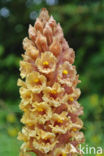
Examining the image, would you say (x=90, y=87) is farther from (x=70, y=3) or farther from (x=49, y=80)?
(x=49, y=80)

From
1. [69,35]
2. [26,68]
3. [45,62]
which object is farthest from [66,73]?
[69,35]

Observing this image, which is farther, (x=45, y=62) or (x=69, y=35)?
(x=69, y=35)

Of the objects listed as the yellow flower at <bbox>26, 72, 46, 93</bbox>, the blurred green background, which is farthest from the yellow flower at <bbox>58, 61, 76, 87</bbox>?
the blurred green background

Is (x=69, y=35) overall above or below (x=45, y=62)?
above

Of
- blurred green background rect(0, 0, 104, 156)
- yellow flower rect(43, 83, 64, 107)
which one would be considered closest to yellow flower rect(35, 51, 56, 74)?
yellow flower rect(43, 83, 64, 107)

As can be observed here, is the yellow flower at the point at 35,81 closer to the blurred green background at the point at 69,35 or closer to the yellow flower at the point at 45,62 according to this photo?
the yellow flower at the point at 45,62

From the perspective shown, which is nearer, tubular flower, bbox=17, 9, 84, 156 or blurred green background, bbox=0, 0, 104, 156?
tubular flower, bbox=17, 9, 84, 156

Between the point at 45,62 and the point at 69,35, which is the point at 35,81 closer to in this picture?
the point at 45,62

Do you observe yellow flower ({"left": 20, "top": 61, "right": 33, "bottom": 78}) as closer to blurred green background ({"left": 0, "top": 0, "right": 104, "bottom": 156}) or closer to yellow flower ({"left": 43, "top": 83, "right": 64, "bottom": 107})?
yellow flower ({"left": 43, "top": 83, "right": 64, "bottom": 107})

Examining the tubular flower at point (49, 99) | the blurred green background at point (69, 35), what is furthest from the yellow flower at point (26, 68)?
the blurred green background at point (69, 35)

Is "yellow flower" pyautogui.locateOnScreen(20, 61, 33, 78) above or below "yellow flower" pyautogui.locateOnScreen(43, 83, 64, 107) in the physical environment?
above
